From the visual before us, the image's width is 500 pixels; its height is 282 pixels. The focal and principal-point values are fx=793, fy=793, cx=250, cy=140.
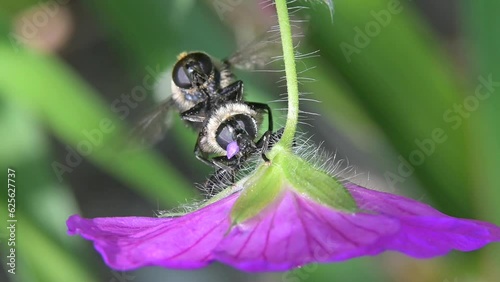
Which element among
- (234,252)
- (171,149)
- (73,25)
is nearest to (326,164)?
(234,252)

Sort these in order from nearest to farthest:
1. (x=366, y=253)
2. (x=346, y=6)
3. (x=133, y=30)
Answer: (x=366, y=253) → (x=346, y=6) → (x=133, y=30)

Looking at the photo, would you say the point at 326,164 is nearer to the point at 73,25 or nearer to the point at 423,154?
the point at 423,154

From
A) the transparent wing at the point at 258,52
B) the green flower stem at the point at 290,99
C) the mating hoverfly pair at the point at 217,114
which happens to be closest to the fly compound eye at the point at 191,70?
the mating hoverfly pair at the point at 217,114

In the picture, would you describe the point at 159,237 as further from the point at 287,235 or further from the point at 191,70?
the point at 191,70

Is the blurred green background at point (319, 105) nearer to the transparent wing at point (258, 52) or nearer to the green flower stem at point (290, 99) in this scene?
the transparent wing at point (258, 52)

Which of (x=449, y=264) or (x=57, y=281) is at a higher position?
(x=57, y=281)

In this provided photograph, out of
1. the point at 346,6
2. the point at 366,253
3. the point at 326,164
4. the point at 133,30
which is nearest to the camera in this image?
the point at 366,253
